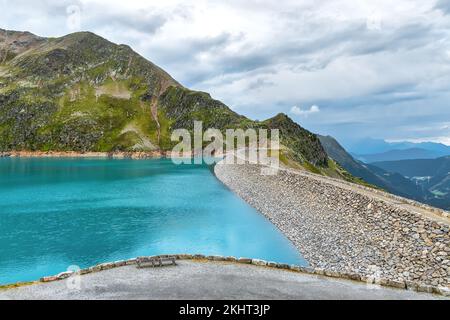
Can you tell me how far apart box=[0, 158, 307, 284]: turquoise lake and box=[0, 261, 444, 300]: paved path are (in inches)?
680

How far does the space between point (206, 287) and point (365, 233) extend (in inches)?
912

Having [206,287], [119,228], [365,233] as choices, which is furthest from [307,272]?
[119,228]

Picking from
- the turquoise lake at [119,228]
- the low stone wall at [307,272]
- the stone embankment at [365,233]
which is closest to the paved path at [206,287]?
the low stone wall at [307,272]

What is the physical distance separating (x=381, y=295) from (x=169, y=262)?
14.9 metres

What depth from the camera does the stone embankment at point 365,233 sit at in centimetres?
3059

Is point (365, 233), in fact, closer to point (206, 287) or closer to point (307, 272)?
point (307, 272)

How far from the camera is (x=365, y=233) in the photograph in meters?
41.1

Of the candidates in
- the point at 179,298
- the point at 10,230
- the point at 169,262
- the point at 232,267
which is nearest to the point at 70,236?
the point at 10,230

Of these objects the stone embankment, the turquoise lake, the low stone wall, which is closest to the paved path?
the low stone wall

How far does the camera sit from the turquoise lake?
4619cm

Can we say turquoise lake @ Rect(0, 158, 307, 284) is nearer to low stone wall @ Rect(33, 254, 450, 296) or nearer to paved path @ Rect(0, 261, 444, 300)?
low stone wall @ Rect(33, 254, 450, 296)

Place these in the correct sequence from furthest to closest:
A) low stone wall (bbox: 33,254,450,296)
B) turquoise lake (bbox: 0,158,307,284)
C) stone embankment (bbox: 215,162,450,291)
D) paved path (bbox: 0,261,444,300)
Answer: turquoise lake (bbox: 0,158,307,284) < stone embankment (bbox: 215,162,450,291) < low stone wall (bbox: 33,254,450,296) < paved path (bbox: 0,261,444,300)

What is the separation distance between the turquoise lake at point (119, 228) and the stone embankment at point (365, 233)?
3334mm

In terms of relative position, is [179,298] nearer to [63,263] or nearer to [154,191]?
[63,263]
